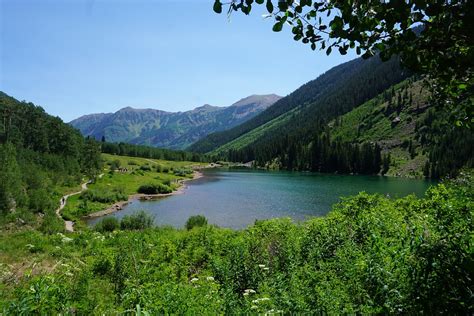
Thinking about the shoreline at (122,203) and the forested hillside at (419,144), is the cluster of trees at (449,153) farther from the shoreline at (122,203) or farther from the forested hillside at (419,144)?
the shoreline at (122,203)

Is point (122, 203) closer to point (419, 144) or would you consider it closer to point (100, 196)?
point (100, 196)

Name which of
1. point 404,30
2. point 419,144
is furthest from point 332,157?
point 404,30

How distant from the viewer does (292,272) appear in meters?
10.4

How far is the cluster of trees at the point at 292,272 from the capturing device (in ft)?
20.8

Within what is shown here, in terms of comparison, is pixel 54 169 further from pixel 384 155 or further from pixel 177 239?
pixel 384 155

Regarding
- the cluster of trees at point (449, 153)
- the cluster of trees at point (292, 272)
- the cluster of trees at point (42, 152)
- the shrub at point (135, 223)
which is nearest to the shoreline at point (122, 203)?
the cluster of trees at point (42, 152)

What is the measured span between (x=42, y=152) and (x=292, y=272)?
91574 mm

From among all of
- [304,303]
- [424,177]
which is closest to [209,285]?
[304,303]

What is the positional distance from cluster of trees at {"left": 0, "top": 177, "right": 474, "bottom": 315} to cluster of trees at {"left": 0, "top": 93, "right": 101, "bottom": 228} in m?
39.7

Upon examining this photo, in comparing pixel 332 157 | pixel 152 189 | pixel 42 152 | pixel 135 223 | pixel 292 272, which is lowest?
pixel 152 189

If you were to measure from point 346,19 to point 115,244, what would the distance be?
56.5ft

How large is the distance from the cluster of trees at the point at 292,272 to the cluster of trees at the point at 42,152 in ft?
130

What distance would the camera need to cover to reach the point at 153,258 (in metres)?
14.5

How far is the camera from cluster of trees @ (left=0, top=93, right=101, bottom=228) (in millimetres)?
53828
